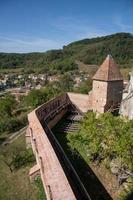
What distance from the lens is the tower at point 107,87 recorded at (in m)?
27.0

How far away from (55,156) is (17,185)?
495 centimetres

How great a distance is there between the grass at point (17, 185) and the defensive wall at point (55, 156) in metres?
0.84

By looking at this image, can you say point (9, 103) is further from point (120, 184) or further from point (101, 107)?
point (120, 184)

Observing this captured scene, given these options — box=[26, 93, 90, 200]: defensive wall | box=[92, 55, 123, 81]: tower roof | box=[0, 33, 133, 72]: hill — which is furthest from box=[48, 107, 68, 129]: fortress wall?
box=[0, 33, 133, 72]: hill

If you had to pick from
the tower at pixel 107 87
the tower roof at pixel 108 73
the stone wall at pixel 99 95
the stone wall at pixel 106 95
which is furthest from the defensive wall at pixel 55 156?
the tower roof at pixel 108 73

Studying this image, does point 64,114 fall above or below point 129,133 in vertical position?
below

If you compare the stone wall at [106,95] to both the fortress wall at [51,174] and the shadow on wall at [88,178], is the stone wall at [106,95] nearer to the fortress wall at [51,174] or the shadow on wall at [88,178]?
the shadow on wall at [88,178]

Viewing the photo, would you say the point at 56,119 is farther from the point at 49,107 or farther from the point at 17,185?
the point at 17,185

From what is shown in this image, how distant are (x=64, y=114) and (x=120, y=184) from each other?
16775 mm

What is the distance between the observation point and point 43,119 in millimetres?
24891

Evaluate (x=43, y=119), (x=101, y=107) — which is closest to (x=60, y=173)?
(x=43, y=119)

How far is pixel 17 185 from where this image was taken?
54.5ft

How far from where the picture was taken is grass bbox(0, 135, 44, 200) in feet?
50.0

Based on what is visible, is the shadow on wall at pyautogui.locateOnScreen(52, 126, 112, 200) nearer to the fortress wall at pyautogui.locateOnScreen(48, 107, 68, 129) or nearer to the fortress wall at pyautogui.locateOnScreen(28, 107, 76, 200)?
the fortress wall at pyautogui.locateOnScreen(28, 107, 76, 200)
